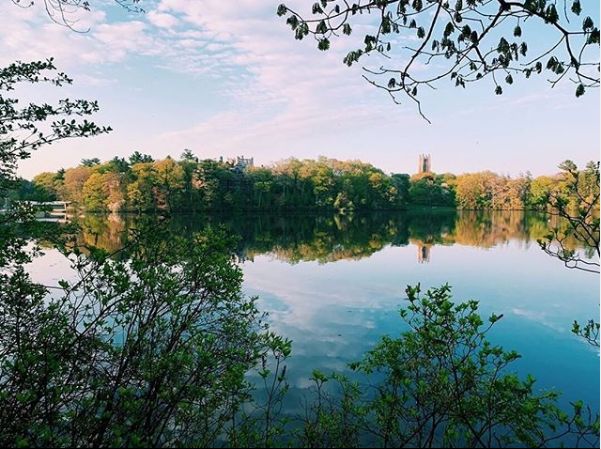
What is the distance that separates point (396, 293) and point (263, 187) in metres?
Result: 61.0

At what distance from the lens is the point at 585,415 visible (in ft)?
23.6

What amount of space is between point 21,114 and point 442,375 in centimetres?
580

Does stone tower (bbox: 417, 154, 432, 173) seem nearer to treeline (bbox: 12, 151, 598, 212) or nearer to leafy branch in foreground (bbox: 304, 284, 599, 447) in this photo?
treeline (bbox: 12, 151, 598, 212)

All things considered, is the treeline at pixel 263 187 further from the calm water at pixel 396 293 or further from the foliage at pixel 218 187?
the calm water at pixel 396 293

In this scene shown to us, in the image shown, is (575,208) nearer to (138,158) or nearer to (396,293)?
(396,293)

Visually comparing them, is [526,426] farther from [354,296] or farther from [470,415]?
[354,296]

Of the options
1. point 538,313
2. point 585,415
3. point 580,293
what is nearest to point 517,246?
point 580,293

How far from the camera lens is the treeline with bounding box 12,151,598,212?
69.2m

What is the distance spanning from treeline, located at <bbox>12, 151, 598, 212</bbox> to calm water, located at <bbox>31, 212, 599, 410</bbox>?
37.1 m

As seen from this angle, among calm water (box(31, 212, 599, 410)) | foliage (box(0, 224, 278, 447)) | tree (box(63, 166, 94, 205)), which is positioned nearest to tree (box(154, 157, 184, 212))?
tree (box(63, 166, 94, 205))

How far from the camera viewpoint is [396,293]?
16.6 m

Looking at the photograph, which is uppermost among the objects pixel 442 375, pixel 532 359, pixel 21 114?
pixel 21 114

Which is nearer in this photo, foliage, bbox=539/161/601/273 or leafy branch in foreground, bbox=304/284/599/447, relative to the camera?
foliage, bbox=539/161/601/273

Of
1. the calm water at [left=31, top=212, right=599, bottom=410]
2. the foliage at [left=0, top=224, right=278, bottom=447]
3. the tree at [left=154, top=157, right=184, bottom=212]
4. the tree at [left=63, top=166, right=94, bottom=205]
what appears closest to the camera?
the foliage at [left=0, top=224, right=278, bottom=447]
